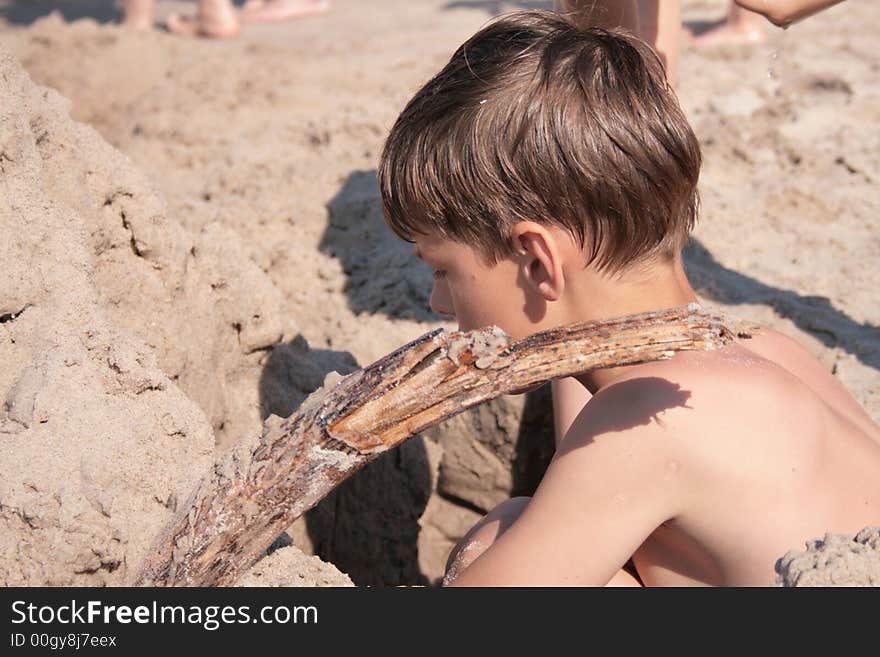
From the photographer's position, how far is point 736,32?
16.7 ft

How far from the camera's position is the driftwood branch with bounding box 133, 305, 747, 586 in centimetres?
160

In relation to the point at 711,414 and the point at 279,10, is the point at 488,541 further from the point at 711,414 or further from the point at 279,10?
the point at 279,10

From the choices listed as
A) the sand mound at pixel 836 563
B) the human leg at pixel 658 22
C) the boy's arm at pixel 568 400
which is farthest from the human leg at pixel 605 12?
the sand mound at pixel 836 563

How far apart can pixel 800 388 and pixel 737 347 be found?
0.44 ft

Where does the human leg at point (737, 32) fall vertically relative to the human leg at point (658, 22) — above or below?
below

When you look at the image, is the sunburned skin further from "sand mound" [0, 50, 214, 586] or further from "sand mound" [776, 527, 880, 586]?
"sand mound" [0, 50, 214, 586]

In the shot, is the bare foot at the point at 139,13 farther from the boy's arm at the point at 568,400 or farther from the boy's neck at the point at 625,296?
the boy's neck at the point at 625,296

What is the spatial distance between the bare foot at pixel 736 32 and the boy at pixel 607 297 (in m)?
3.43

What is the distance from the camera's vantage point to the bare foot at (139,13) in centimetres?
589

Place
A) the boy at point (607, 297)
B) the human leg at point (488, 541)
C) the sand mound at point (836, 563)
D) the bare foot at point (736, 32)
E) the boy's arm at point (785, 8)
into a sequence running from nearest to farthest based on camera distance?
the sand mound at point (836, 563) → the boy at point (607, 297) → the human leg at point (488, 541) → the boy's arm at point (785, 8) → the bare foot at point (736, 32)

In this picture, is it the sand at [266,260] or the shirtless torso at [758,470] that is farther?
the sand at [266,260]

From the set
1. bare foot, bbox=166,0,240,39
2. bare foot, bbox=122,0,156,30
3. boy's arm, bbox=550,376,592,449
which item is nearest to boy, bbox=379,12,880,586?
boy's arm, bbox=550,376,592,449

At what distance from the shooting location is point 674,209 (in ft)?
5.85

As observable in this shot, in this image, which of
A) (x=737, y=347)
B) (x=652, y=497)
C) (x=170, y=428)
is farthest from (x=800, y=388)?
(x=170, y=428)
